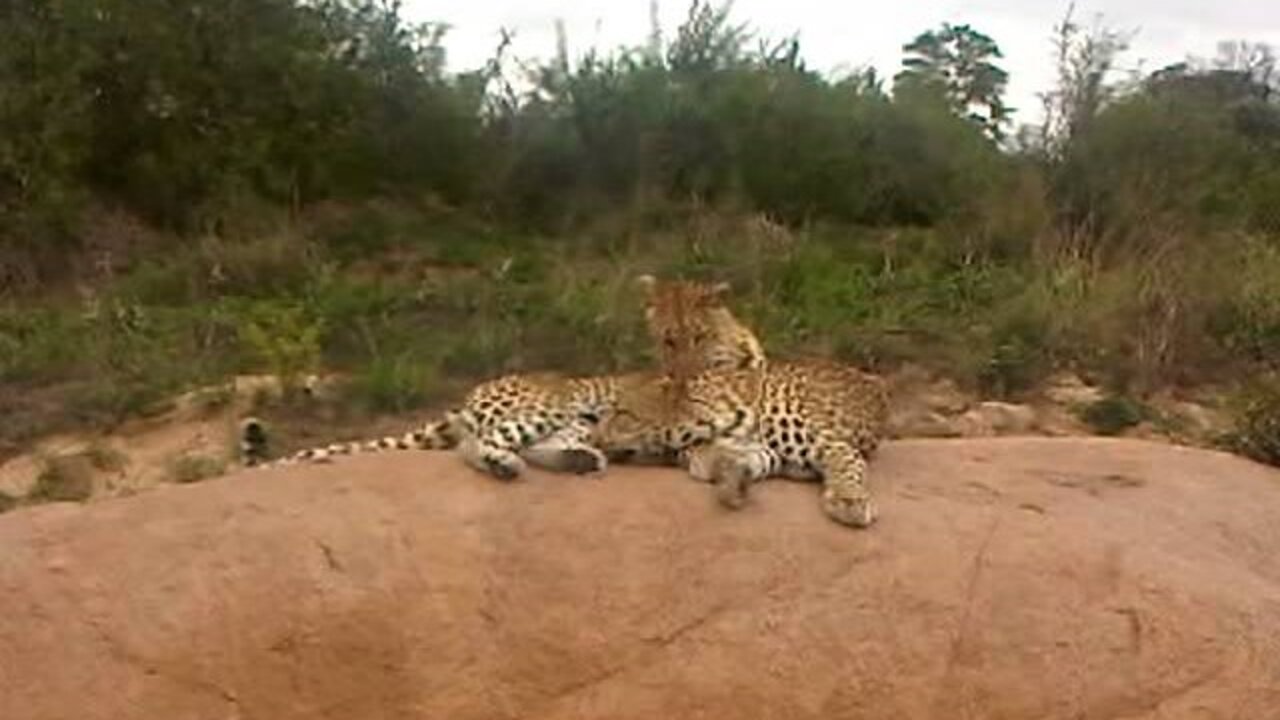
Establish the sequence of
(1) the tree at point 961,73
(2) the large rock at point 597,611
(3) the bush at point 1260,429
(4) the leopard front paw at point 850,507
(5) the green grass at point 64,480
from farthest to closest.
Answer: (1) the tree at point 961,73 → (5) the green grass at point 64,480 → (3) the bush at point 1260,429 → (4) the leopard front paw at point 850,507 → (2) the large rock at point 597,611

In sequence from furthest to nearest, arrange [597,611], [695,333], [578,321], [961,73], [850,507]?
[961,73]
[578,321]
[695,333]
[850,507]
[597,611]

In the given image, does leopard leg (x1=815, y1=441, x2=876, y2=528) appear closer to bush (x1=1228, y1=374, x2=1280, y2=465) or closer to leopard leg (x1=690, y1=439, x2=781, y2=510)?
leopard leg (x1=690, y1=439, x2=781, y2=510)

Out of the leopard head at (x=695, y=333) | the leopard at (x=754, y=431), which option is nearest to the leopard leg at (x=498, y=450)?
the leopard at (x=754, y=431)

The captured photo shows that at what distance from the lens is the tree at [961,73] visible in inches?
856

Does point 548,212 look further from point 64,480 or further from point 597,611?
point 597,611

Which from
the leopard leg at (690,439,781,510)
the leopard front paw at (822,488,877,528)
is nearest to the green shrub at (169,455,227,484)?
the leopard leg at (690,439,781,510)

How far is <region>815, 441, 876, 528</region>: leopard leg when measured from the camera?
6.46m

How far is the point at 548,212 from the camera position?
17.9 m

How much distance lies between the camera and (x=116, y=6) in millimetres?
16875

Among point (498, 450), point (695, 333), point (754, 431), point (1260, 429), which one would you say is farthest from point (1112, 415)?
point (498, 450)

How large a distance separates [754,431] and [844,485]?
1.41ft

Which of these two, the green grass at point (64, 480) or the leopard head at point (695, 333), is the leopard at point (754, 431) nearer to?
the leopard head at point (695, 333)

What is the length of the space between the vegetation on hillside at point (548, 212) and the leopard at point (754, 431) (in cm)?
380

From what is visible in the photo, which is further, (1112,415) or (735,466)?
(1112,415)
